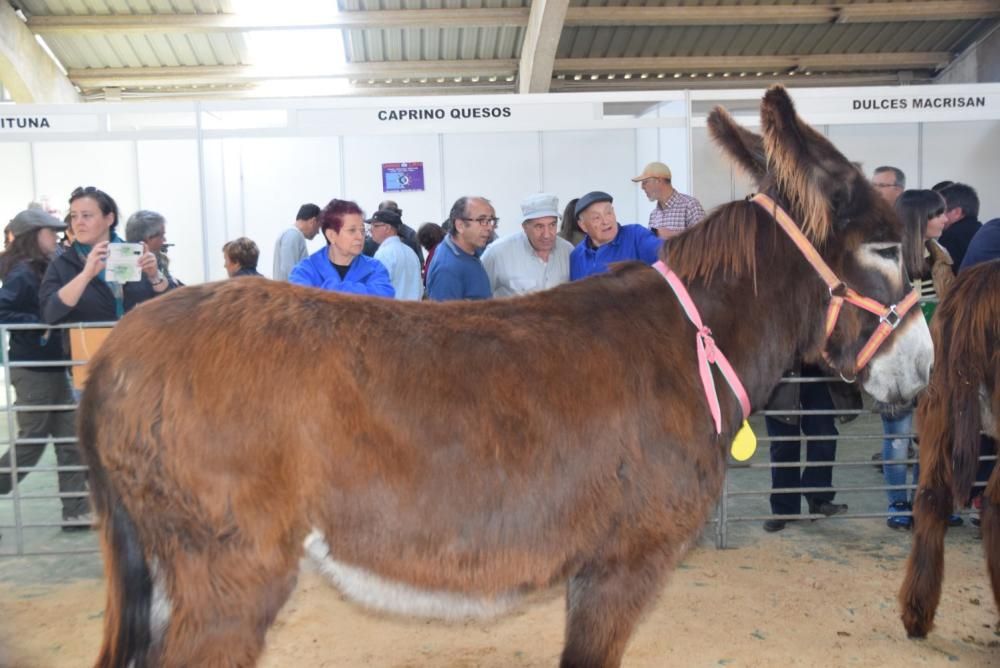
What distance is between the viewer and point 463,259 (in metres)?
4.98

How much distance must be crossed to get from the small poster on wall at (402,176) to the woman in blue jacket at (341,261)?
563 cm

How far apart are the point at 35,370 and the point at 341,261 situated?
2.71 metres

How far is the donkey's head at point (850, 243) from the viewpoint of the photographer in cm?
254

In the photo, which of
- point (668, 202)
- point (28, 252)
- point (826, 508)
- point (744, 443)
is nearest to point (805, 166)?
point (744, 443)

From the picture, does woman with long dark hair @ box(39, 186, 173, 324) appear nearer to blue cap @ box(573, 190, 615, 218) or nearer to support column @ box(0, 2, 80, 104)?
blue cap @ box(573, 190, 615, 218)

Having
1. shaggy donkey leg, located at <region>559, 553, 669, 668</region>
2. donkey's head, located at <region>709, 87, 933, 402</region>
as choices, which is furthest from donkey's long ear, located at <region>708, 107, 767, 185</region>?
shaggy donkey leg, located at <region>559, 553, 669, 668</region>

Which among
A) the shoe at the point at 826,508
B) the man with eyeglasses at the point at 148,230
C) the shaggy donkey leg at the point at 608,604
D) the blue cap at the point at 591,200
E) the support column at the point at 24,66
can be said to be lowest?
the shoe at the point at 826,508

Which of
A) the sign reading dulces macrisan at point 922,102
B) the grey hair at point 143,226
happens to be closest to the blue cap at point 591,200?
the grey hair at point 143,226

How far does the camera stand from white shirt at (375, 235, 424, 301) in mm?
6191

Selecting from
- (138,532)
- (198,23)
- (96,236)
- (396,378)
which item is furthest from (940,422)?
(198,23)

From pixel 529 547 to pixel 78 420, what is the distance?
4.49 feet

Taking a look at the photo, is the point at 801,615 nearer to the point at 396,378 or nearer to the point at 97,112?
the point at 396,378

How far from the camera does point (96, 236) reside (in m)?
5.18

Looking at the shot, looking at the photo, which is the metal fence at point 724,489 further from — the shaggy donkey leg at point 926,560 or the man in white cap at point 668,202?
the man in white cap at point 668,202
